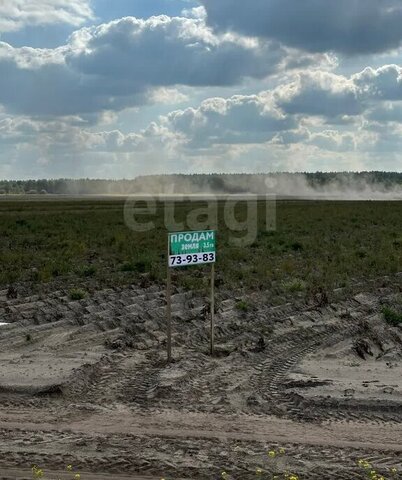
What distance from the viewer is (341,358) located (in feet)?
38.0

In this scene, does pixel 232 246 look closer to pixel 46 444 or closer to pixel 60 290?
pixel 60 290

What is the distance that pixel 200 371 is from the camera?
1073cm

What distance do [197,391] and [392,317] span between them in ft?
20.9

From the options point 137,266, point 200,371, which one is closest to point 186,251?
point 200,371

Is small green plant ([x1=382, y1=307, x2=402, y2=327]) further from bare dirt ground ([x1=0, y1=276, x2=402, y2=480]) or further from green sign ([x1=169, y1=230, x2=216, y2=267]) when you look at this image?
green sign ([x1=169, y1=230, x2=216, y2=267])

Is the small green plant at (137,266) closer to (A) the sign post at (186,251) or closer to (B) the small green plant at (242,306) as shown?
(B) the small green plant at (242,306)

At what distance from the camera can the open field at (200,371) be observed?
7367 millimetres

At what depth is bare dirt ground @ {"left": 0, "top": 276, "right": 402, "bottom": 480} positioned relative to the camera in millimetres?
7262

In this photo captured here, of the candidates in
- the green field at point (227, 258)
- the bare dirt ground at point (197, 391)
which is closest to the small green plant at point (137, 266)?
the green field at point (227, 258)

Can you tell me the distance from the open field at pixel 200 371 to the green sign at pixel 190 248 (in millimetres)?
1751

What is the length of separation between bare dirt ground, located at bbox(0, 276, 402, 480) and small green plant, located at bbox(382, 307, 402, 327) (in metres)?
0.25

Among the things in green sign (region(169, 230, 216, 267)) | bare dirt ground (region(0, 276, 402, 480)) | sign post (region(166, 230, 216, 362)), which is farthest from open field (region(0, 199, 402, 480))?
green sign (region(169, 230, 216, 267))

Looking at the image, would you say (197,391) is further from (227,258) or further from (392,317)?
(227,258)

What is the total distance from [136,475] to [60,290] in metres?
11.7
